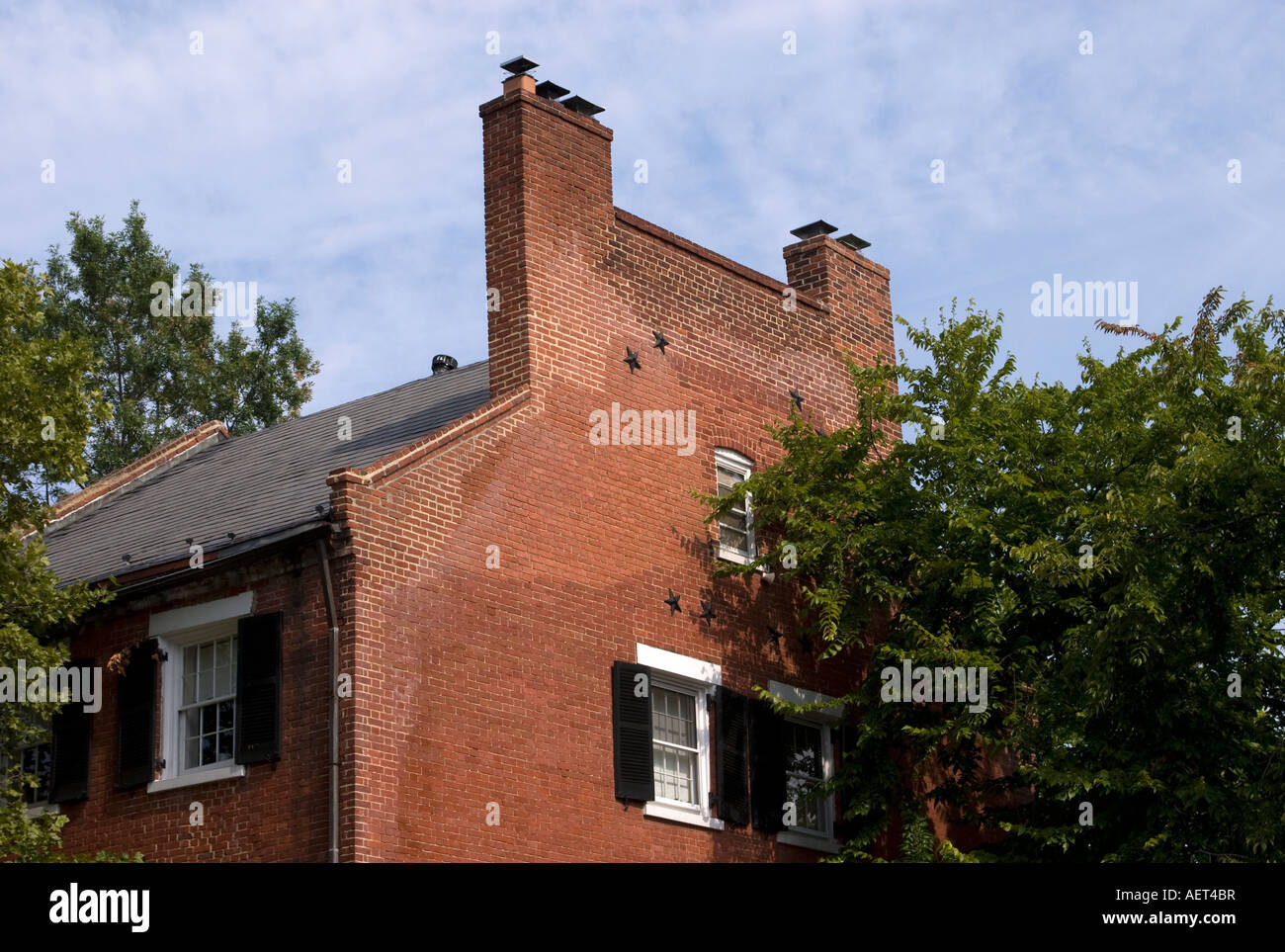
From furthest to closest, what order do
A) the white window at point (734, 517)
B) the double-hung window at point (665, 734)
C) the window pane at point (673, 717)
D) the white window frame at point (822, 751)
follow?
the white window at point (734, 517) → the white window frame at point (822, 751) → the window pane at point (673, 717) → the double-hung window at point (665, 734)

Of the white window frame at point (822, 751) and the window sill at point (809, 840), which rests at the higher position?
the white window frame at point (822, 751)

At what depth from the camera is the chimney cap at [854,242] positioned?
26.2 m

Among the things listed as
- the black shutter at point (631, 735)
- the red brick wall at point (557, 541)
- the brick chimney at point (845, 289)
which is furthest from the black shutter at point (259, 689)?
the brick chimney at point (845, 289)

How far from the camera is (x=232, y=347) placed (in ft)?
134

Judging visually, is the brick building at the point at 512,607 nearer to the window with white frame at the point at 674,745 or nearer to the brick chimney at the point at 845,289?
the window with white frame at the point at 674,745

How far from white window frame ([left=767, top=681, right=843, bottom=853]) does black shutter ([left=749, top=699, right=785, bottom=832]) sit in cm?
26

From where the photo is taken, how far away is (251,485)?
2306 centimetres

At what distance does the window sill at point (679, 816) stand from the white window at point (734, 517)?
3.38m

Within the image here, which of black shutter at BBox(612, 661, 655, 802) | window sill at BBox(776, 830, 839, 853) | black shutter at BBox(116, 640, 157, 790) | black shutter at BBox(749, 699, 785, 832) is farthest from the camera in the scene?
window sill at BBox(776, 830, 839, 853)

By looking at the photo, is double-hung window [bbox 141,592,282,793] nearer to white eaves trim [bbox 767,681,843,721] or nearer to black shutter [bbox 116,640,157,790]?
black shutter [bbox 116,640,157,790]

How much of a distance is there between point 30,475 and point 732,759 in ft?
28.5

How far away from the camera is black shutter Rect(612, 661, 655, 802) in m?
19.7

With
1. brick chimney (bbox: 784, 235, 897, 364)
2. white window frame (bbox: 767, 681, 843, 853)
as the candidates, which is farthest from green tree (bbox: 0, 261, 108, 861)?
brick chimney (bbox: 784, 235, 897, 364)
